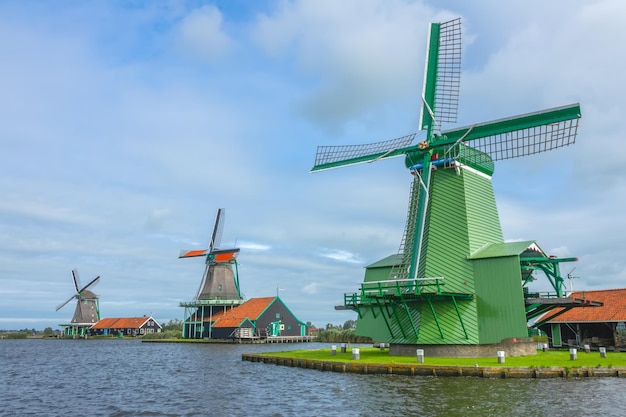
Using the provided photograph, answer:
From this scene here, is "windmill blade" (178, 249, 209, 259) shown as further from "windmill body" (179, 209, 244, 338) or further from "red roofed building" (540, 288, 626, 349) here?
"red roofed building" (540, 288, 626, 349)

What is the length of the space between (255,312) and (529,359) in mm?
49779

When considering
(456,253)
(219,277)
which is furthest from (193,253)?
(456,253)

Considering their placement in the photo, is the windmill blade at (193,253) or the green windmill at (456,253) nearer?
the green windmill at (456,253)

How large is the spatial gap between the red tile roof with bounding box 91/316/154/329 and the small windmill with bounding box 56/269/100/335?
2065 millimetres

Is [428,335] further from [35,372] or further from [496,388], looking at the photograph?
[35,372]

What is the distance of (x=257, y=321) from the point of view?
2820 inches

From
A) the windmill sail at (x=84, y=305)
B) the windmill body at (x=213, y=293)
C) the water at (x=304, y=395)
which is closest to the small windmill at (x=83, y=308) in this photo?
the windmill sail at (x=84, y=305)

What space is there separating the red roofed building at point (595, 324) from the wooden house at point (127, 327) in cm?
8044

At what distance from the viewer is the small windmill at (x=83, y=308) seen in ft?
336

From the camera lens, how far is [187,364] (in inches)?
1449

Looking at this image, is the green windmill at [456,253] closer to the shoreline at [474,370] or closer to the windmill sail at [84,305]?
the shoreline at [474,370]

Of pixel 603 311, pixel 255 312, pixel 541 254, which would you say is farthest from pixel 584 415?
pixel 255 312

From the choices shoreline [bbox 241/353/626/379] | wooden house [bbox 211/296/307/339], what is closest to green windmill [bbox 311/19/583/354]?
shoreline [bbox 241/353/626/379]

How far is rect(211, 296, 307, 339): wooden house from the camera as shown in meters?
70.9
